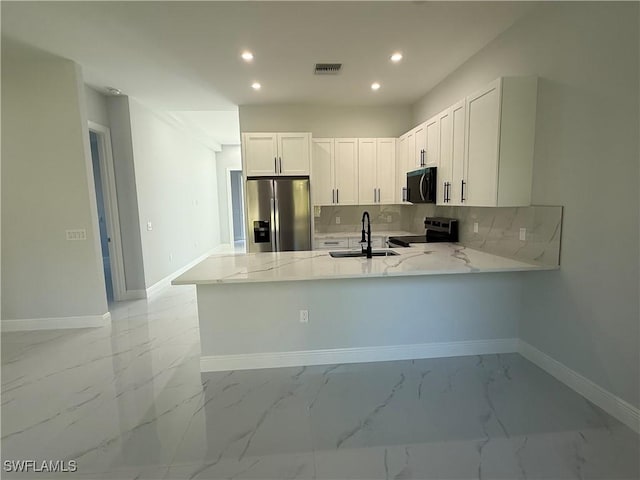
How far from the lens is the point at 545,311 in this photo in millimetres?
2498

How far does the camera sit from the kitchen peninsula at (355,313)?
8.33 ft

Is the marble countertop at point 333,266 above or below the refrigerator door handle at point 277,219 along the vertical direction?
below

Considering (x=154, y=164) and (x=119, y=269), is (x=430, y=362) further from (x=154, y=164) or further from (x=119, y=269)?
(x=154, y=164)

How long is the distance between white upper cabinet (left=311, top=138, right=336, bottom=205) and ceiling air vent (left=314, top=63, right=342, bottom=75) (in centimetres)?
113

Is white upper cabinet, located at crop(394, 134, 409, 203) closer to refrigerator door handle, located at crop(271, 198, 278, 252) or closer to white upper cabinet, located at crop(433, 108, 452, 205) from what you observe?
white upper cabinet, located at crop(433, 108, 452, 205)

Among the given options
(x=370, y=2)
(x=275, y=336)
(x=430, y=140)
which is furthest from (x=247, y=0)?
(x=275, y=336)

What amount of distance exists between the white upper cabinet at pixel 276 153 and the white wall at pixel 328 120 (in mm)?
487

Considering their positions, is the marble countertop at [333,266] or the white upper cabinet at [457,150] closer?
the marble countertop at [333,266]

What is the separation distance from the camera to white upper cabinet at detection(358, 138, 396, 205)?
464cm

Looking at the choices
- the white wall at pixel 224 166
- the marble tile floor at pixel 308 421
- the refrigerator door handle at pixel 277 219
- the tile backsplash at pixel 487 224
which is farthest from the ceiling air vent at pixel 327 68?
the white wall at pixel 224 166

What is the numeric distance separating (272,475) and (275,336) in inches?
43.4

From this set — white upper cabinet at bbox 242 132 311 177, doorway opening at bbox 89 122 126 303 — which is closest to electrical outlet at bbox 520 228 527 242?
white upper cabinet at bbox 242 132 311 177

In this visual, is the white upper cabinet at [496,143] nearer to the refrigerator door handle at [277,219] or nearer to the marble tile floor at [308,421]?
the marble tile floor at [308,421]

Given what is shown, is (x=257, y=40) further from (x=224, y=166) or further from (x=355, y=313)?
(x=224, y=166)
